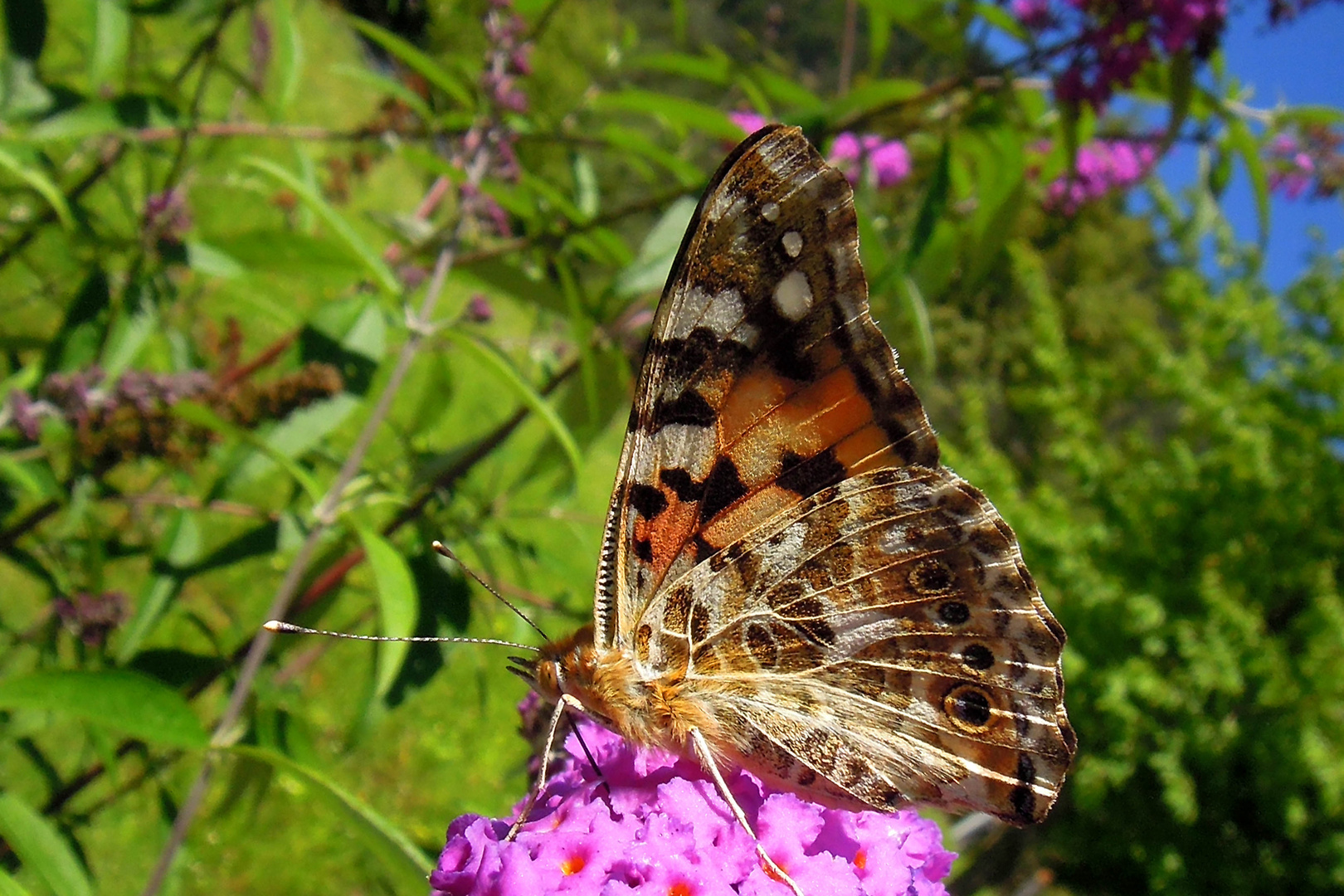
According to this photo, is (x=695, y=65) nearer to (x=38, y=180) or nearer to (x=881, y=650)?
(x=38, y=180)

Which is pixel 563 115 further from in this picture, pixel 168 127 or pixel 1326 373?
pixel 1326 373

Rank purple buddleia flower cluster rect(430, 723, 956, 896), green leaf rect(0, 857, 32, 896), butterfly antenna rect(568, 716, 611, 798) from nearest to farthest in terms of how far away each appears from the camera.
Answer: green leaf rect(0, 857, 32, 896), purple buddleia flower cluster rect(430, 723, 956, 896), butterfly antenna rect(568, 716, 611, 798)

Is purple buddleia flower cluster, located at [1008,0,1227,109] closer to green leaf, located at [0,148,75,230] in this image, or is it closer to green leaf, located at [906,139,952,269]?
green leaf, located at [906,139,952,269]

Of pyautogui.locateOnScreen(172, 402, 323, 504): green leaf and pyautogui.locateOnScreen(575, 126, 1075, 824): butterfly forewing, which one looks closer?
pyautogui.locateOnScreen(575, 126, 1075, 824): butterfly forewing

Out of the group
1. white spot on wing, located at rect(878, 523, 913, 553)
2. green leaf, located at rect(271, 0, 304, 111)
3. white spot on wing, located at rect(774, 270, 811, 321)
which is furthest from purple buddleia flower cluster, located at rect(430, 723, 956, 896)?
green leaf, located at rect(271, 0, 304, 111)

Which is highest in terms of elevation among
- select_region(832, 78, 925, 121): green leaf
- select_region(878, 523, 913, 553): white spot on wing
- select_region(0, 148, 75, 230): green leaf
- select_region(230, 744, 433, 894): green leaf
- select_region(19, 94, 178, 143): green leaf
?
select_region(832, 78, 925, 121): green leaf

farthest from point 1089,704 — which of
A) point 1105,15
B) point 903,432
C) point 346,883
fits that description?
point 903,432

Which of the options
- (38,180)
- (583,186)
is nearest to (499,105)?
Result: (583,186)
